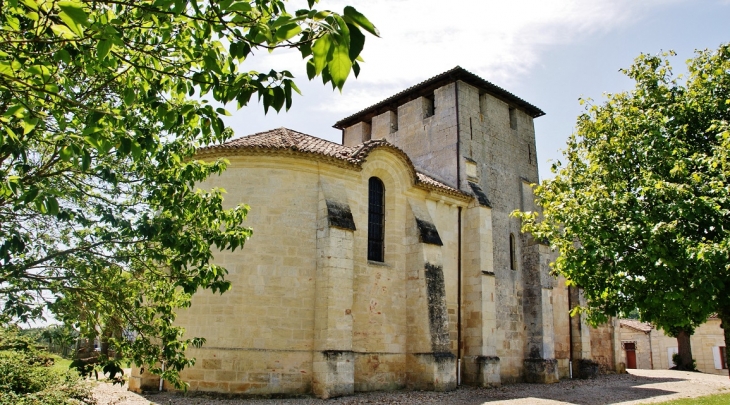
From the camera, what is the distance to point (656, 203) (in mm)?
10523

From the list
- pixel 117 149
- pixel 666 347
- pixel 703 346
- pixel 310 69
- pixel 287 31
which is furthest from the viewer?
pixel 666 347

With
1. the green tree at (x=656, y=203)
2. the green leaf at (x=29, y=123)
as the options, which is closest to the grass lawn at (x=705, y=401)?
the green tree at (x=656, y=203)

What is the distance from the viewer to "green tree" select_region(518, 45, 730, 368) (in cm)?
961

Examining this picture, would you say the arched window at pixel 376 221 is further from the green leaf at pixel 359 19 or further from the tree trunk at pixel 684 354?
the tree trunk at pixel 684 354

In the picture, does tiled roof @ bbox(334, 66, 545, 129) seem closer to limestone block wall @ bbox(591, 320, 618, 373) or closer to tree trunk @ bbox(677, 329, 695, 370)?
→ limestone block wall @ bbox(591, 320, 618, 373)

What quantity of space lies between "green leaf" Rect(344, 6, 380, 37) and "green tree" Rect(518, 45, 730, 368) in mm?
8626

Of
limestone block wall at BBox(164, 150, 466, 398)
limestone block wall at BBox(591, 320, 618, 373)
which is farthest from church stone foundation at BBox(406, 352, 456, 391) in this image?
limestone block wall at BBox(591, 320, 618, 373)

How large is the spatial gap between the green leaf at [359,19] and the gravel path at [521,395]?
35.1 feet

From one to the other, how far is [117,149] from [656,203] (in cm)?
1003

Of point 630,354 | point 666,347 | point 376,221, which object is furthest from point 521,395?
point 630,354

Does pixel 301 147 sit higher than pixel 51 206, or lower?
higher

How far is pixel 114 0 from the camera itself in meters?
3.68

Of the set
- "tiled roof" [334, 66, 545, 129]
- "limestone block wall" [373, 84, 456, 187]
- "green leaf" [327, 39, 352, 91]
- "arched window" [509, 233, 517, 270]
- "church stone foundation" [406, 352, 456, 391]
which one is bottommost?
"church stone foundation" [406, 352, 456, 391]

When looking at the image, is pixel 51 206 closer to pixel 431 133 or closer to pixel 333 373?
pixel 333 373
